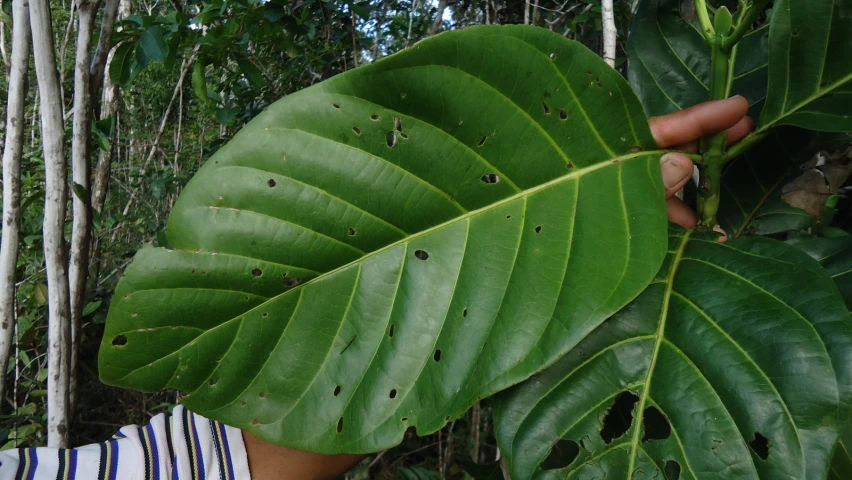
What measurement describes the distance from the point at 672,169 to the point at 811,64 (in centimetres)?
17

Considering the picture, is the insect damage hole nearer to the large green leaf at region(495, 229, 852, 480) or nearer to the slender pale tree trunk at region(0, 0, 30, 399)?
the large green leaf at region(495, 229, 852, 480)

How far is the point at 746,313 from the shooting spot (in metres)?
0.50

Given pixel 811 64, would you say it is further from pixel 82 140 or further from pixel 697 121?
pixel 82 140

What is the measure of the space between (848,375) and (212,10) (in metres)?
1.51

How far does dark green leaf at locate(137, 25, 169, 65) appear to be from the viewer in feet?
4.02

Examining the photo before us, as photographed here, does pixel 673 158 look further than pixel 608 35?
No

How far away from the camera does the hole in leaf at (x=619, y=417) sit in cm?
49

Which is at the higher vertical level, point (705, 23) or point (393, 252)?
point (705, 23)

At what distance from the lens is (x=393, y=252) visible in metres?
0.55

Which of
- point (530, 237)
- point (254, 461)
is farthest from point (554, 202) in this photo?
point (254, 461)

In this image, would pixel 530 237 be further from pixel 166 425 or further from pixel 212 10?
pixel 212 10

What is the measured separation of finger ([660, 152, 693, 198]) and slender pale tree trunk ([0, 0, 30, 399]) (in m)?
1.13


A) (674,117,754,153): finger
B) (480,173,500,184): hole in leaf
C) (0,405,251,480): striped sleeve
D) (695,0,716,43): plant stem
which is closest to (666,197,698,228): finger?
(674,117,754,153): finger

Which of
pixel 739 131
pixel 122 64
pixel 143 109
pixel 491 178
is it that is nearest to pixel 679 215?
pixel 739 131
